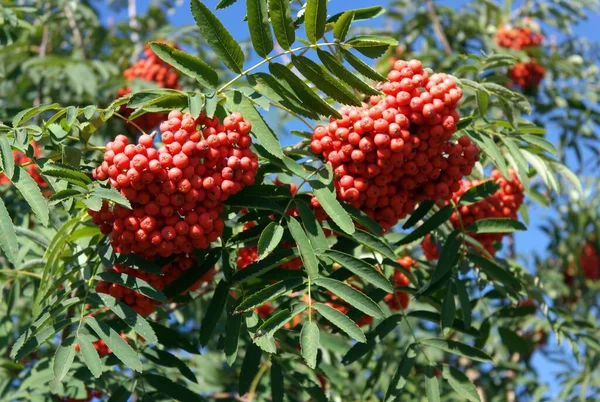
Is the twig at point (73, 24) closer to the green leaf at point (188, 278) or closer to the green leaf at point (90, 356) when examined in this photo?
the green leaf at point (188, 278)

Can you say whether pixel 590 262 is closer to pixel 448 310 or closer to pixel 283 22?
pixel 448 310

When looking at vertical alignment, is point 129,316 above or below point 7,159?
below

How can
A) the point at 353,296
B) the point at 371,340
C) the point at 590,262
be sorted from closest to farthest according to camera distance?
1. the point at 353,296
2. the point at 371,340
3. the point at 590,262

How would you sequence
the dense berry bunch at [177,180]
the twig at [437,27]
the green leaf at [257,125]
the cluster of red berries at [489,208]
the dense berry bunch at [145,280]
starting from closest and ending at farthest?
the dense berry bunch at [177,180] < the green leaf at [257,125] < the dense berry bunch at [145,280] < the cluster of red berries at [489,208] < the twig at [437,27]

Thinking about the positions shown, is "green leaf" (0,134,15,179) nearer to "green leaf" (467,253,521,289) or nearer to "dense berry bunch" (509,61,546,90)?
"green leaf" (467,253,521,289)

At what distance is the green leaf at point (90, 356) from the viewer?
2.44m

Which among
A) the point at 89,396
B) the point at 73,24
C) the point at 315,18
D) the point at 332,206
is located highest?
the point at 73,24

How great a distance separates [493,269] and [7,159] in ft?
6.24

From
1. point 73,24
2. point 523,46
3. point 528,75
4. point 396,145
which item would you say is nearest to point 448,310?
point 396,145

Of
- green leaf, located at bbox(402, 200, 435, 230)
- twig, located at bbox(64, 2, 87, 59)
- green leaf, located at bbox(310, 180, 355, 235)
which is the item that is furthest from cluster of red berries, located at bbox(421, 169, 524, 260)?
twig, located at bbox(64, 2, 87, 59)

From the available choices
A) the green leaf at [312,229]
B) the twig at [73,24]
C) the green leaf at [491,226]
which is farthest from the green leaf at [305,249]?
the twig at [73,24]

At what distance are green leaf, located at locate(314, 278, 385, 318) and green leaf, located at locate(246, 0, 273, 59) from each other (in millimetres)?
858

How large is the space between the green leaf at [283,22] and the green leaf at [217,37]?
0.51 ft

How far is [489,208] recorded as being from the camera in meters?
3.45
